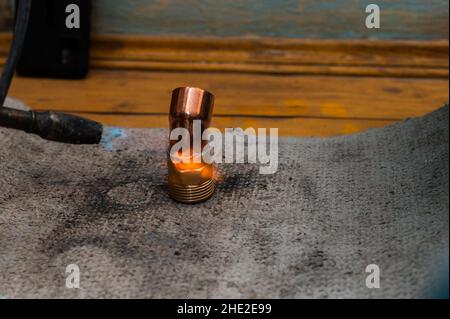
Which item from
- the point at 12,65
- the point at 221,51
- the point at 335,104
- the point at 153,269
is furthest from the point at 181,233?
the point at 221,51

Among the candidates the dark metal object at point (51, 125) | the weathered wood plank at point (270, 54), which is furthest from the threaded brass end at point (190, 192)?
the weathered wood plank at point (270, 54)

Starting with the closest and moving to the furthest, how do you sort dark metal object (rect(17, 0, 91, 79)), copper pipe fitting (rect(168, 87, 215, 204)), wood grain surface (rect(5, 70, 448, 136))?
copper pipe fitting (rect(168, 87, 215, 204)) → wood grain surface (rect(5, 70, 448, 136)) → dark metal object (rect(17, 0, 91, 79))

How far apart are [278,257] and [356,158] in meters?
0.31

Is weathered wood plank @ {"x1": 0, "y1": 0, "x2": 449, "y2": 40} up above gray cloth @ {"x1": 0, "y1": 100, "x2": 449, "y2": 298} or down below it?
above

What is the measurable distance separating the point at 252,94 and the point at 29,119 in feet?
2.04

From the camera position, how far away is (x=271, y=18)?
148cm

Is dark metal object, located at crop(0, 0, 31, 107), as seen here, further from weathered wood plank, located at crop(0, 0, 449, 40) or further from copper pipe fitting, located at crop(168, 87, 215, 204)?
weathered wood plank, located at crop(0, 0, 449, 40)

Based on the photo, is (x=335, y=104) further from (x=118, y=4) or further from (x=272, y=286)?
(x=272, y=286)

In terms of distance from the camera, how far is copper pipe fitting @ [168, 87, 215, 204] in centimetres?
91

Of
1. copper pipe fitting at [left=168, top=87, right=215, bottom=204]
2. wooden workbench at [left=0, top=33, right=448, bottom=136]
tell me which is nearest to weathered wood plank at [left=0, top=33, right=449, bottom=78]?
wooden workbench at [left=0, top=33, right=448, bottom=136]

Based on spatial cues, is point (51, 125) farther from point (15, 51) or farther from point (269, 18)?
point (269, 18)

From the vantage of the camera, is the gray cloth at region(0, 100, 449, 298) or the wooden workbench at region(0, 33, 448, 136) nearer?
the gray cloth at region(0, 100, 449, 298)

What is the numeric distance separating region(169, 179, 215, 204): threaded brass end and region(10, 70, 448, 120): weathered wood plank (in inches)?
14.8

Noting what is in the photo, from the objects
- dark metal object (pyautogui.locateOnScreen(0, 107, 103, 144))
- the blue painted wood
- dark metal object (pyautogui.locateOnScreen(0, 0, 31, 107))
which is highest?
the blue painted wood
